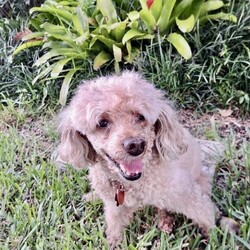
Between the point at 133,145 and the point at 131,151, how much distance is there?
1.4 inches

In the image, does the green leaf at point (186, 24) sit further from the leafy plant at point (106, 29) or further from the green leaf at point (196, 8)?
the green leaf at point (196, 8)

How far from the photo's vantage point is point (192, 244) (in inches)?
125

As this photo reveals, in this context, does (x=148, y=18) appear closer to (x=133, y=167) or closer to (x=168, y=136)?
(x=168, y=136)

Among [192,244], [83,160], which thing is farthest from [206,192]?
[83,160]

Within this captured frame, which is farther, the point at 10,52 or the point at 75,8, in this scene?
the point at 10,52

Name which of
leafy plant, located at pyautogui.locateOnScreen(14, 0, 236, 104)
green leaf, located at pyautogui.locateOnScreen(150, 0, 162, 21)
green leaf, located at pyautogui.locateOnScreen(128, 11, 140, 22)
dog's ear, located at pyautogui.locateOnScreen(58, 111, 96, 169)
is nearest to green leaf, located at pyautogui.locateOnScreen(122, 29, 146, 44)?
leafy plant, located at pyautogui.locateOnScreen(14, 0, 236, 104)

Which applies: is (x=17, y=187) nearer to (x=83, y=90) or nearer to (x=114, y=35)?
(x=83, y=90)

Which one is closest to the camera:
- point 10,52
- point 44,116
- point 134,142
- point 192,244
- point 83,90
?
point 134,142

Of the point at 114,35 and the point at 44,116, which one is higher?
the point at 114,35

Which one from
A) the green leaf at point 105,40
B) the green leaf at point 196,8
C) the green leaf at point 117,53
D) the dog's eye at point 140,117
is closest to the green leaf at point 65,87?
the green leaf at point 105,40

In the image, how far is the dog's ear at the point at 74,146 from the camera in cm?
296

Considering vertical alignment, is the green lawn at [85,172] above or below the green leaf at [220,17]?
below

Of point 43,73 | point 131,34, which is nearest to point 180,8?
point 131,34

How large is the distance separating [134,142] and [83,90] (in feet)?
1.54
